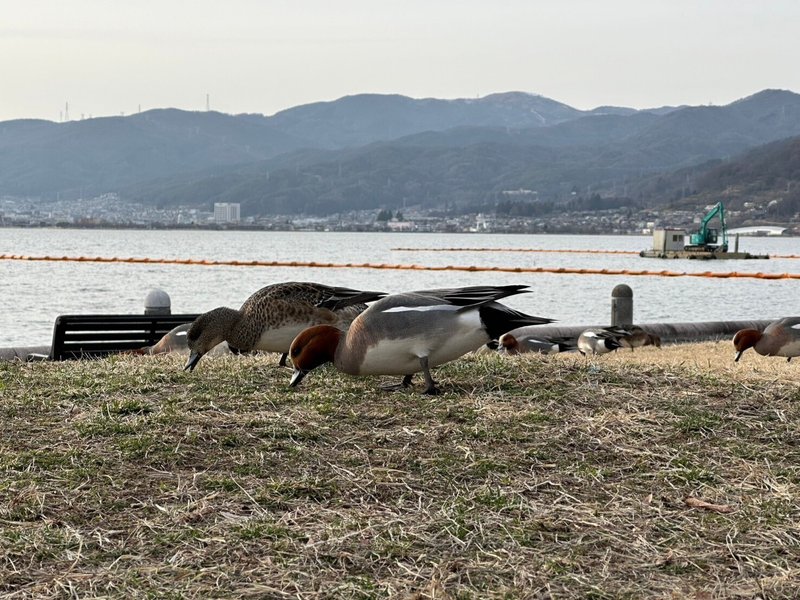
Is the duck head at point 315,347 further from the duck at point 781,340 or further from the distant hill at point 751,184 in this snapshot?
the distant hill at point 751,184

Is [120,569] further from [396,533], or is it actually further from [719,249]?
[719,249]

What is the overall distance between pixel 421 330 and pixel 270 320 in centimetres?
188

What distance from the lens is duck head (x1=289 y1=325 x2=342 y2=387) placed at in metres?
6.54

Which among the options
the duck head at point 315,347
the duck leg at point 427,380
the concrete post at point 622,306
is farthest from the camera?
the concrete post at point 622,306

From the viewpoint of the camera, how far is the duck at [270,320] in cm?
776

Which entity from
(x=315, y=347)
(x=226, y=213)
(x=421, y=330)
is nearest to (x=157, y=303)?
(x=315, y=347)

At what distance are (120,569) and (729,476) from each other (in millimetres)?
2830

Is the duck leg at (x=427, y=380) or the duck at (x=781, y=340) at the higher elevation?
the duck leg at (x=427, y=380)

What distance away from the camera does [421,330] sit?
622 cm

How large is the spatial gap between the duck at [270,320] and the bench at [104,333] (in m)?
3.75

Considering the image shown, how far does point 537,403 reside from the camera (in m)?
6.29

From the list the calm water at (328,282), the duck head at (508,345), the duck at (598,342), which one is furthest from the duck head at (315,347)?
the calm water at (328,282)

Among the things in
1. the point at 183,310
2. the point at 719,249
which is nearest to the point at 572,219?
the point at 719,249

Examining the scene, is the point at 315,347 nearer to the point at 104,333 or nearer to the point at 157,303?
the point at 104,333
